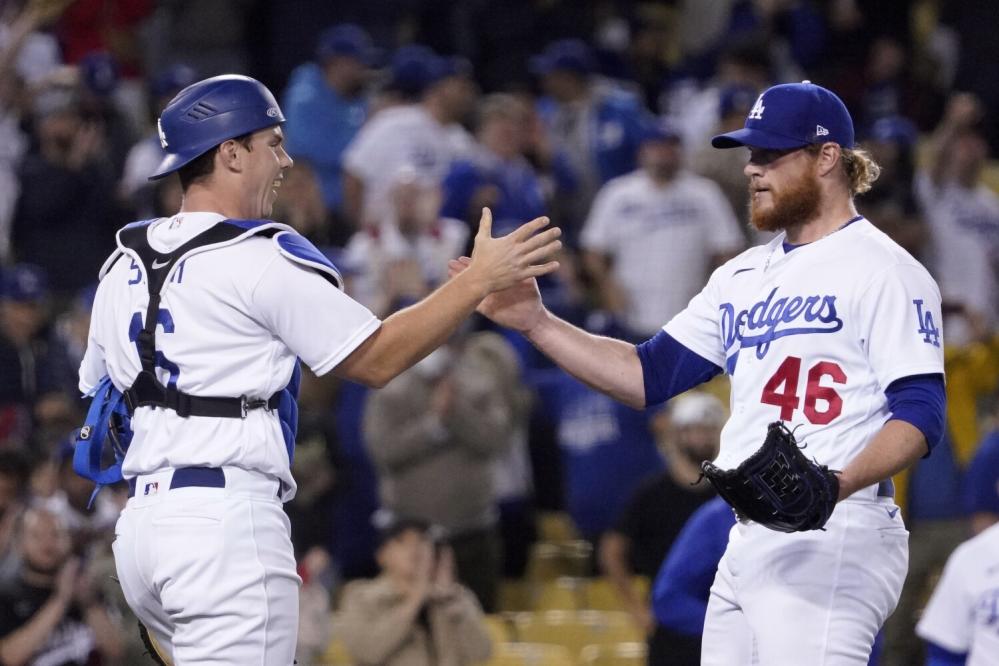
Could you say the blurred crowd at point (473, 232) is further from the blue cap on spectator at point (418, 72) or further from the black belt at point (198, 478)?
the black belt at point (198, 478)

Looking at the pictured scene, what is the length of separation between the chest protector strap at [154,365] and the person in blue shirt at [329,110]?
7064 mm

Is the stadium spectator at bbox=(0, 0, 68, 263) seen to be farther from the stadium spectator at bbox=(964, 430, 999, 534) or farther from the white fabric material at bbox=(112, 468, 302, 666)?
the white fabric material at bbox=(112, 468, 302, 666)

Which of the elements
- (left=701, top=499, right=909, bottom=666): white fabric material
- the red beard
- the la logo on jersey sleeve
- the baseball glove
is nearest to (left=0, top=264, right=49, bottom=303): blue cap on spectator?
the red beard

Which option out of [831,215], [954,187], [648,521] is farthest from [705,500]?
[954,187]

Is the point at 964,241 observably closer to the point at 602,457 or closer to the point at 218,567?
the point at 602,457

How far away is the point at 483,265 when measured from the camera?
14.5 ft

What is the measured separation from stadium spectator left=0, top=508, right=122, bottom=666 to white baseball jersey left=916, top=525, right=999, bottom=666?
141 inches

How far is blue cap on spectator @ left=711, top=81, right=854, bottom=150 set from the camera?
458 cm

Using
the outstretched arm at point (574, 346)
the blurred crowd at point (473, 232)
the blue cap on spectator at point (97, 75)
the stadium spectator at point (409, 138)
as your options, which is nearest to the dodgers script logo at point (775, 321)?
the outstretched arm at point (574, 346)

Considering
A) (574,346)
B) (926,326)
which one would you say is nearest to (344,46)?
(574,346)

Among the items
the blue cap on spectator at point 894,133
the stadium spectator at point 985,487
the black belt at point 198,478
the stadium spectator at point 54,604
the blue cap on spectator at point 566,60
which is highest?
the blue cap on spectator at point 566,60

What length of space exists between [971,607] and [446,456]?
3196mm

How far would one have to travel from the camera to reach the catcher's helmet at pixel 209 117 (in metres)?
4.36

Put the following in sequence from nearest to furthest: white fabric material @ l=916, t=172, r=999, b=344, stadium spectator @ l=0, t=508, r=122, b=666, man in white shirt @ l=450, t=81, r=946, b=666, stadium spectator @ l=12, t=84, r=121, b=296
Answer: man in white shirt @ l=450, t=81, r=946, b=666
stadium spectator @ l=0, t=508, r=122, b=666
stadium spectator @ l=12, t=84, r=121, b=296
white fabric material @ l=916, t=172, r=999, b=344
